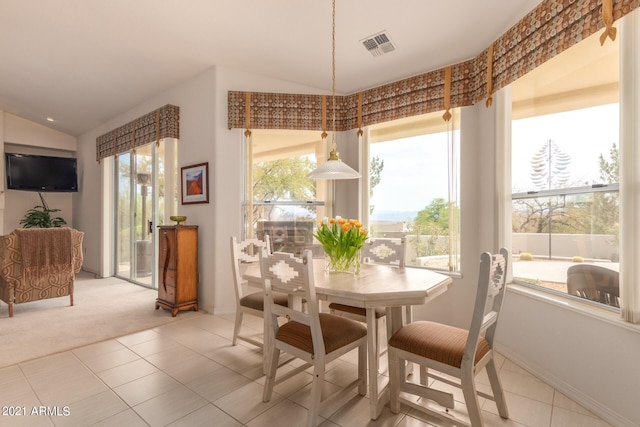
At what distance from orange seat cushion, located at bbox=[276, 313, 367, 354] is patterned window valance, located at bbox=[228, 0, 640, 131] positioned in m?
2.27

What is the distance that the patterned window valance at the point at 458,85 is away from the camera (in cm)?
196

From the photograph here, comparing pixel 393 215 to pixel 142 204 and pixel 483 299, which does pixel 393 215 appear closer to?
pixel 483 299

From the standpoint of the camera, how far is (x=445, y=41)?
2.88m

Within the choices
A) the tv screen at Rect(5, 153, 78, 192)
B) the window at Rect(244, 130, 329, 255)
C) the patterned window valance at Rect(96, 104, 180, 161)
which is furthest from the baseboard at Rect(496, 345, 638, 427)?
the tv screen at Rect(5, 153, 78, 192)

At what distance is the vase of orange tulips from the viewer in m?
2.16

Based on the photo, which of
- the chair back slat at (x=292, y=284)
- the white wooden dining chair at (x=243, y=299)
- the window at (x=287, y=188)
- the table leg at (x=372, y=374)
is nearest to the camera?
the chair back slat at (x=292, y=284)

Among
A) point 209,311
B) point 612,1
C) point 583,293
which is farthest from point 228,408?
point 612,1

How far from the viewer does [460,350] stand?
1.55 m

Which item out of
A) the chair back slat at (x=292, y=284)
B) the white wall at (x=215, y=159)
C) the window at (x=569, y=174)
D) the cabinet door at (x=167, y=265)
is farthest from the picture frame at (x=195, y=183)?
the window at (x=569, y=174)

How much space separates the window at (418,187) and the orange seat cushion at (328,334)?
1.79 m

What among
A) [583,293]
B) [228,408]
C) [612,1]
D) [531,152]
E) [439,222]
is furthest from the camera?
[439,222]

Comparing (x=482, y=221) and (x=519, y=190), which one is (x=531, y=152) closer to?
(x=519, y=190)

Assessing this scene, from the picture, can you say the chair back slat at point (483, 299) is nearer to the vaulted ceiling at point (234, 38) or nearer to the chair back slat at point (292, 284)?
the chair back slat at point (292, 284)

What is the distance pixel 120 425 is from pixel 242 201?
2.47 meters
